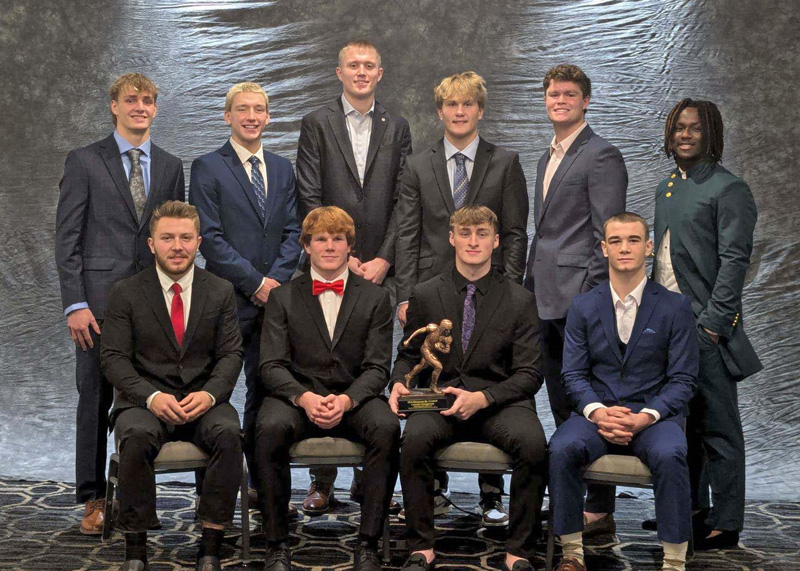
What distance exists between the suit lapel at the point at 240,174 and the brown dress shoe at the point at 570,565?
5.85ft

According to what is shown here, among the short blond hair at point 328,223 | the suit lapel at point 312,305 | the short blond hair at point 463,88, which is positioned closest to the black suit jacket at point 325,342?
the suit lapel at point 312,305

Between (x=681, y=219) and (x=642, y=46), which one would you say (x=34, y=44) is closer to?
(x=642, y=46)

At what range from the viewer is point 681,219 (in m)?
3.87

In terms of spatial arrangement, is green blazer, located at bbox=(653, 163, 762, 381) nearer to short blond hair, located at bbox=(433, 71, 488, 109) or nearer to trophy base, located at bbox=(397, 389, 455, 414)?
short blond hair, located at bbox=(433, 71, 488, 109)

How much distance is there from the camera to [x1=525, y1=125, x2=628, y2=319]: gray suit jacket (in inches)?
154

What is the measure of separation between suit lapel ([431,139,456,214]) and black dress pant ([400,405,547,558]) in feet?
3.04

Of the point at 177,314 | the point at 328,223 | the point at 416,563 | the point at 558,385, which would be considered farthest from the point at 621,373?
the point at 177,314

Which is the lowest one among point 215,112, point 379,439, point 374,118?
point 379,439

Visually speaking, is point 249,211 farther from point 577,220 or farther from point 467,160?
point 577,220

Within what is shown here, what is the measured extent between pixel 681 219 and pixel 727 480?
1.00 m

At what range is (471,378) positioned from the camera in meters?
3.72

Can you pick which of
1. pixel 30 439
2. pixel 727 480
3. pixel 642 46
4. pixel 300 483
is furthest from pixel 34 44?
pixel 727 480

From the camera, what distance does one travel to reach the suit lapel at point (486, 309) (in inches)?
147

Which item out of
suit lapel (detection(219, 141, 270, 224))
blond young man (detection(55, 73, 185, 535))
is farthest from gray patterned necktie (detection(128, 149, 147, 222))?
suit lapel (detection(219, 141, 270, 224))
